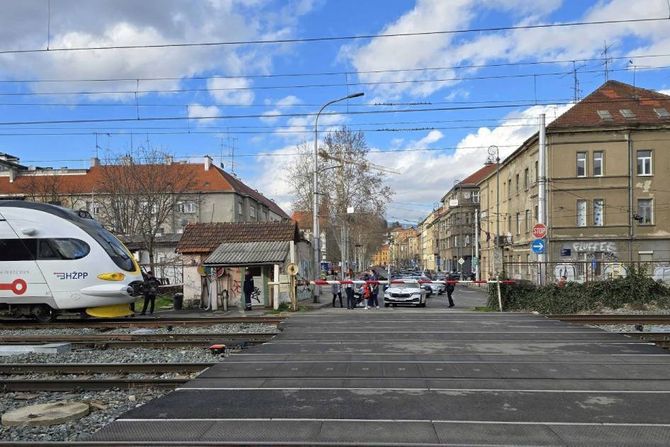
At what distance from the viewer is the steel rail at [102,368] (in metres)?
9.67

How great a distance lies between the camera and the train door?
55.8 feet

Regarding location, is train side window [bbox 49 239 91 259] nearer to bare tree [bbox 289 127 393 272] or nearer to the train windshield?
the train windshield

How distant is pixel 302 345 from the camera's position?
39.4 feet

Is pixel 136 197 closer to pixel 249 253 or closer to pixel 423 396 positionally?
pixel 249 253

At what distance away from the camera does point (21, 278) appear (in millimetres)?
17016

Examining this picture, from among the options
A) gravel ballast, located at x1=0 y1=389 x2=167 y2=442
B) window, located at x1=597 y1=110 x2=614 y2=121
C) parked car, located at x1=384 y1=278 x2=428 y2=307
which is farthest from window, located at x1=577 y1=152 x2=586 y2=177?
gravel ballast, located at x1=0 y1=389 x2=167 y2=442

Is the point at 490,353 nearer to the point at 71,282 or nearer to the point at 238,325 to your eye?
the point at 238,325

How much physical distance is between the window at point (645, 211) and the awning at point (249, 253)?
28.9m

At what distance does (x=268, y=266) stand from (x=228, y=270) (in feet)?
5.93

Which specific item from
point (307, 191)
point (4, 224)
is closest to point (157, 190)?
point (307, 191)

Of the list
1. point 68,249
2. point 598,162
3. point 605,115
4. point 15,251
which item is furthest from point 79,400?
point 605,115

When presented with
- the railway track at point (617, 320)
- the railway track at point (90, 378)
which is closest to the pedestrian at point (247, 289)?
the railway track at point (617, 320)

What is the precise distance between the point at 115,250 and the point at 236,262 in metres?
5.76

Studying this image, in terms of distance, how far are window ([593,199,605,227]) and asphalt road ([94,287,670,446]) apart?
31.5 m
